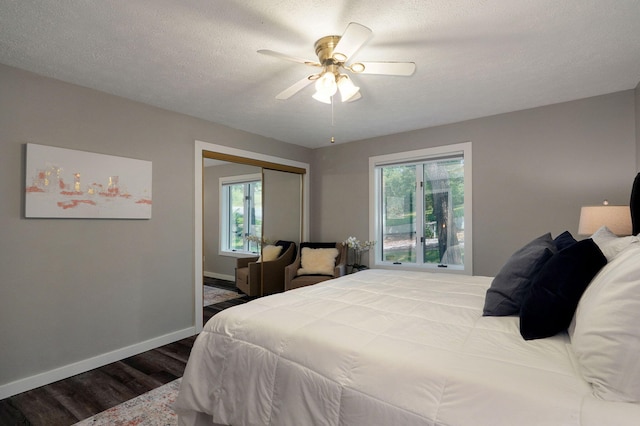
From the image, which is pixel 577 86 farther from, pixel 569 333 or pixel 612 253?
pixel 569 333

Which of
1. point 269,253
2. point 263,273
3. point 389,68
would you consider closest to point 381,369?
point 389,68

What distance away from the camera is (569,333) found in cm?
126

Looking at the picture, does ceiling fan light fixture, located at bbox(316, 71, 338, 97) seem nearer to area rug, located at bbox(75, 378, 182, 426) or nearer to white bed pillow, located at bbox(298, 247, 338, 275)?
area rug, located at bbox(75, 378, 182, 426)

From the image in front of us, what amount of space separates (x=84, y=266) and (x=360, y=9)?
9.54 feet

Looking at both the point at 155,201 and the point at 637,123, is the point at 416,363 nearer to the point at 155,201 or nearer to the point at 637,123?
the point at 155,201

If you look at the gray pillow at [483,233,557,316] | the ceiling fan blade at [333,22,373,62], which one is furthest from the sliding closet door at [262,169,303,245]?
the gray pillow at [483,233,557,316]

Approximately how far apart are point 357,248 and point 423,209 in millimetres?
1057

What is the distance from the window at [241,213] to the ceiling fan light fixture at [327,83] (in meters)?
2.63

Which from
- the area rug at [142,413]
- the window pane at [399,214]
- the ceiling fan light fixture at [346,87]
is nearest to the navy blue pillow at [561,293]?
the ceiling fan light fixture at [346,87]

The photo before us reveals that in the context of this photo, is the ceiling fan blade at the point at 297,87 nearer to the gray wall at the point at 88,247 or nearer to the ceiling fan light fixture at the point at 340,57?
the ceiling fan light fixture at the point at 340,57

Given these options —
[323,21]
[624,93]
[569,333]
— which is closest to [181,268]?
[323,21]

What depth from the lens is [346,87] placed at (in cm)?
208

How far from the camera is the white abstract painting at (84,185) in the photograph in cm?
237

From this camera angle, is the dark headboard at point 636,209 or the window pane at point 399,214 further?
the window pane at point 399,214
